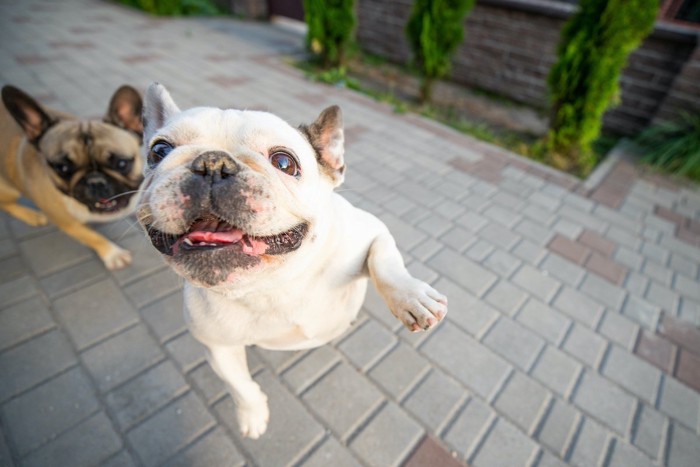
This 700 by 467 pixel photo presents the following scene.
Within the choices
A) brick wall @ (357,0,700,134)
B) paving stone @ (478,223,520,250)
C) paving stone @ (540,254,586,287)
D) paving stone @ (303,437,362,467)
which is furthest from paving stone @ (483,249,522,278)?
brick wall @ (357,0,700,134)

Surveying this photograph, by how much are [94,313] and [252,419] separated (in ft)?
5.40

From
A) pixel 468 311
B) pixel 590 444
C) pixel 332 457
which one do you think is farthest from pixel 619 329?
pixel 332 457

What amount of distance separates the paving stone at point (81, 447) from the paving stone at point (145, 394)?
8cm

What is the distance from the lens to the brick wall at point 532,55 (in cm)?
588

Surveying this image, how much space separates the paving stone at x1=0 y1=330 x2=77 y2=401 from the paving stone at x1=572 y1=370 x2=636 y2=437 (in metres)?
3.62

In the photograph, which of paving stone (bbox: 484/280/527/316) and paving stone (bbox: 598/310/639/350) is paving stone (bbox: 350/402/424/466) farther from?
paving stone (bbox: 598/310/639/350)

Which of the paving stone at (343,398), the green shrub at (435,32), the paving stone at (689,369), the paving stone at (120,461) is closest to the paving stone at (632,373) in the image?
the paving stone at (689,369)

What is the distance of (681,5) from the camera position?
6.16 m

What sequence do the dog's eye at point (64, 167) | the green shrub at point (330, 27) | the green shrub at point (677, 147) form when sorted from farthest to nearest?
the green shrub at point (330, 27)
the green shrub at point (677, 147)
the dog's eye at point (64, 167)

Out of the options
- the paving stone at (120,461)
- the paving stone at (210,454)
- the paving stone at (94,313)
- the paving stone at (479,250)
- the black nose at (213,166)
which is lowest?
the paving stone at (120,461)

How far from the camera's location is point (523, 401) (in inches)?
97.1

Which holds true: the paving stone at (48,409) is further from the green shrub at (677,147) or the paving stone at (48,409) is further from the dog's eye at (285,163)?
the green shrub at (677,147)

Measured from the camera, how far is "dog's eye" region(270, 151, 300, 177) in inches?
66.7

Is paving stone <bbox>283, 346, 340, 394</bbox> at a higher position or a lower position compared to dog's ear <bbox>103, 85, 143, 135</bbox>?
lower
